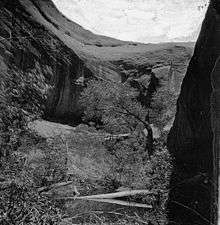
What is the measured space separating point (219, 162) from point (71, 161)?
1076 centimetres

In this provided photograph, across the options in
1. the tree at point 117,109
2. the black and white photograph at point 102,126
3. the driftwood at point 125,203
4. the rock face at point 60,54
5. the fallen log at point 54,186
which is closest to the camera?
the black and white photograph at point 102,126

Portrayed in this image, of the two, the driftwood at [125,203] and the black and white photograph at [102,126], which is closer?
the black and white photograph at [102,126]

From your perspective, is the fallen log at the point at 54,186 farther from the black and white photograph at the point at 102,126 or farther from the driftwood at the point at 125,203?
the driftwood at the point at 125,203

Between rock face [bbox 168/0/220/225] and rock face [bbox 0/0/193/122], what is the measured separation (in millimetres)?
7513

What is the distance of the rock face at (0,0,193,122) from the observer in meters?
17.7

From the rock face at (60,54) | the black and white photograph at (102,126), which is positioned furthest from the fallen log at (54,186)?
the rock face at (60,54)

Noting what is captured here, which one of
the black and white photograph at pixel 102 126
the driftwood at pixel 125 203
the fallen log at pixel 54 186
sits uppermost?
the black and white photograph at pixel 102 126

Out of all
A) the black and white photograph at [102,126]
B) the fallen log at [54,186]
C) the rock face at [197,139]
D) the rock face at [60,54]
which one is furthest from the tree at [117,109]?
the fallen log at [54,186]

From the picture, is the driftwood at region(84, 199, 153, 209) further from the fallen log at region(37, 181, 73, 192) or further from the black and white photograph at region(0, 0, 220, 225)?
the fallen log at region(37, 181, 73, 192)

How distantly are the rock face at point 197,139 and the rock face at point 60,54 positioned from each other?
7.51 meters

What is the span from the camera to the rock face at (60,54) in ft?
58.0

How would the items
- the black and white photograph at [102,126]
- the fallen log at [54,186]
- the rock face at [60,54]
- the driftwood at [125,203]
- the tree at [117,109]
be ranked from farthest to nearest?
the rock face at [60,54] → the tree at [117,109] → the driftwood at [125,203] → the fallen log at [54,186] → the black and white photograph at [102,126]

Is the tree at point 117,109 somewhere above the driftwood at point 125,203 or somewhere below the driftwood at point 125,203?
above

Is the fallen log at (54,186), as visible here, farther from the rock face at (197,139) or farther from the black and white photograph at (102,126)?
the rock face at (197,139)
